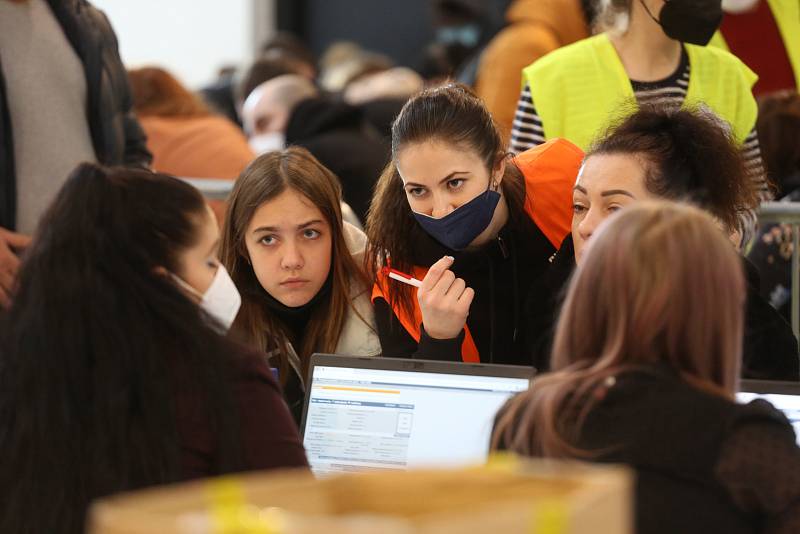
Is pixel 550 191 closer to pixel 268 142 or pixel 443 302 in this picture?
pixel 443 302

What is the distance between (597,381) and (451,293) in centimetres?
85

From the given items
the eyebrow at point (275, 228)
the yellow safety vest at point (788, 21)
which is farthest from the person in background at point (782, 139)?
the eyebrow at point (275, 228)

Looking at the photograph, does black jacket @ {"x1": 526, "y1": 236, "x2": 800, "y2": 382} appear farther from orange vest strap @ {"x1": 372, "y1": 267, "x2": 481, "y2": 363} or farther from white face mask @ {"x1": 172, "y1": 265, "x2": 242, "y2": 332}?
white face mask @ {"x1": 172, "y1": 265, "x2": 242, "y2": 332}

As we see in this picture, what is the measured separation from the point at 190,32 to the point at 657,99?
21.9ft

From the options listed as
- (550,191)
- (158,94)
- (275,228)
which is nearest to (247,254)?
(275,228)

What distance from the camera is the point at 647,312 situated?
59.9 inches

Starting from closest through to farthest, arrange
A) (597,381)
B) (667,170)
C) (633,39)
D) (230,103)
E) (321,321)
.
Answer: (597,381) → (667,170) → (321,321) → (633,39) → (230,103)

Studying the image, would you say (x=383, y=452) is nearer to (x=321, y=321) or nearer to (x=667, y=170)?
(x=321, y=321)

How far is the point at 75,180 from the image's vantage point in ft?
5.74

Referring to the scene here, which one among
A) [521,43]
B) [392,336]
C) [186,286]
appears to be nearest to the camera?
[186,286]

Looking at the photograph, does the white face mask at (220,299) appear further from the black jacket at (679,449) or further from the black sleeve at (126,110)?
the black sleeve at (126,110)

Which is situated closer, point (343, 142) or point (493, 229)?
point (493, 229)

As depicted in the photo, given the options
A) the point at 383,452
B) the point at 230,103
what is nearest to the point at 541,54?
the point at 383,452

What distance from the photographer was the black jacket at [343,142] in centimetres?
425
